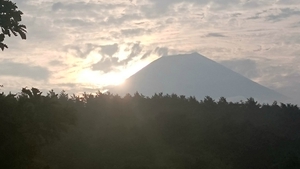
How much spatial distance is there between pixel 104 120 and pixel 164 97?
61.7ft

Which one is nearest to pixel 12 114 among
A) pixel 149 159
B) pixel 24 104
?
pixel 24 104

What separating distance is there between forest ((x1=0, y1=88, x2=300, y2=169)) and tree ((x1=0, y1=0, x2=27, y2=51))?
86.6 inches

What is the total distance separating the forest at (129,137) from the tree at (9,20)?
2198 millimetres

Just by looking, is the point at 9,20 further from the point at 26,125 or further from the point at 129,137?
the point at 129,137

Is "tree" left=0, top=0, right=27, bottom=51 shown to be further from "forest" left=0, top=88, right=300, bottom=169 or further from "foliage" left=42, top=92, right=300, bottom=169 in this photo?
"foliage" left=42, top=92, right=300, bottom=169

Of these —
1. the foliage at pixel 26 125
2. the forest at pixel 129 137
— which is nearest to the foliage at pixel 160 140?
the forest at pixel 129 137

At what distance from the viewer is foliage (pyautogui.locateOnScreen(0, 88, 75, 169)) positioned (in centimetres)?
1961

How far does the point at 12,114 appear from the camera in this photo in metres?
19.8

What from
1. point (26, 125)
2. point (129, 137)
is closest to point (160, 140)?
point (129, 137)

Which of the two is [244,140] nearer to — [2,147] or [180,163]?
[180,163]

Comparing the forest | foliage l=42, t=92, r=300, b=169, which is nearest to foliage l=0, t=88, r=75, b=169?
the forest

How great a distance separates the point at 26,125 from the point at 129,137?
20356 mm

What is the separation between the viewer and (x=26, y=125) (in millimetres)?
19781

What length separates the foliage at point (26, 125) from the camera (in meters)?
19.6
